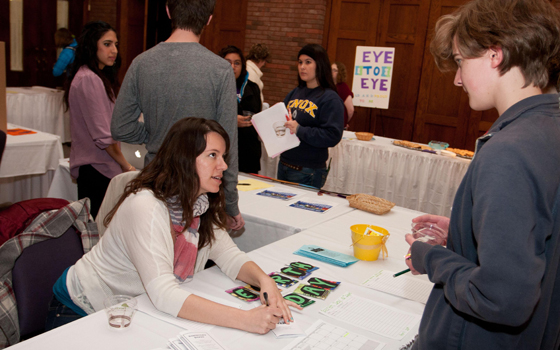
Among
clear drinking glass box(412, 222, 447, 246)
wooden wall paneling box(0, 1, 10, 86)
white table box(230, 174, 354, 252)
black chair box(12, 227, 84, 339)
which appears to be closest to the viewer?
clear drinking glass box(412, 222, 447, 246)

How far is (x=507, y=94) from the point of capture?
90cm

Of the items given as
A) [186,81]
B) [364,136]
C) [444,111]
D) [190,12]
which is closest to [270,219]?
[186,81]

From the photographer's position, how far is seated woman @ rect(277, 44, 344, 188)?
3.13 metres

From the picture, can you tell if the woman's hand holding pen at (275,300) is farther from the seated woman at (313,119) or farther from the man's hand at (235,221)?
the seated woman at (313,119)

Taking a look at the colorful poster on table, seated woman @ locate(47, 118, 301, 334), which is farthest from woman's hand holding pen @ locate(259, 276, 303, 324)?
the colorful poster on table

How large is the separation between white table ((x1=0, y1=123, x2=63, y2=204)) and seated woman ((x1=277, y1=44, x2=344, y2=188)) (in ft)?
5.74

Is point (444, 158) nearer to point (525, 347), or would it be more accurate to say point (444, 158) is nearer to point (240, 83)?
point (240, 83)

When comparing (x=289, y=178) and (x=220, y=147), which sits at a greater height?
(x=220, y=147)

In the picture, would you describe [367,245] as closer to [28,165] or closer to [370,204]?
[370,204]

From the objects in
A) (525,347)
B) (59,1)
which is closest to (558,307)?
(525,347)

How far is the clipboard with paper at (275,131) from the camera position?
3.21m

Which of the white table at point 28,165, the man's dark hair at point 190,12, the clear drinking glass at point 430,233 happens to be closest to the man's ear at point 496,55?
the clear drinking glass at point 430,233

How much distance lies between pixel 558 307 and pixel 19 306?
1.49 metres

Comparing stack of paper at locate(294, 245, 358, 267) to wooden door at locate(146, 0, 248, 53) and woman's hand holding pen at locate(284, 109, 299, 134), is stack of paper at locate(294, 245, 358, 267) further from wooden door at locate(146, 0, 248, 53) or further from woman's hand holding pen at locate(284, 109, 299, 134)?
wooden door at locate(146, 0, 248, 53)
